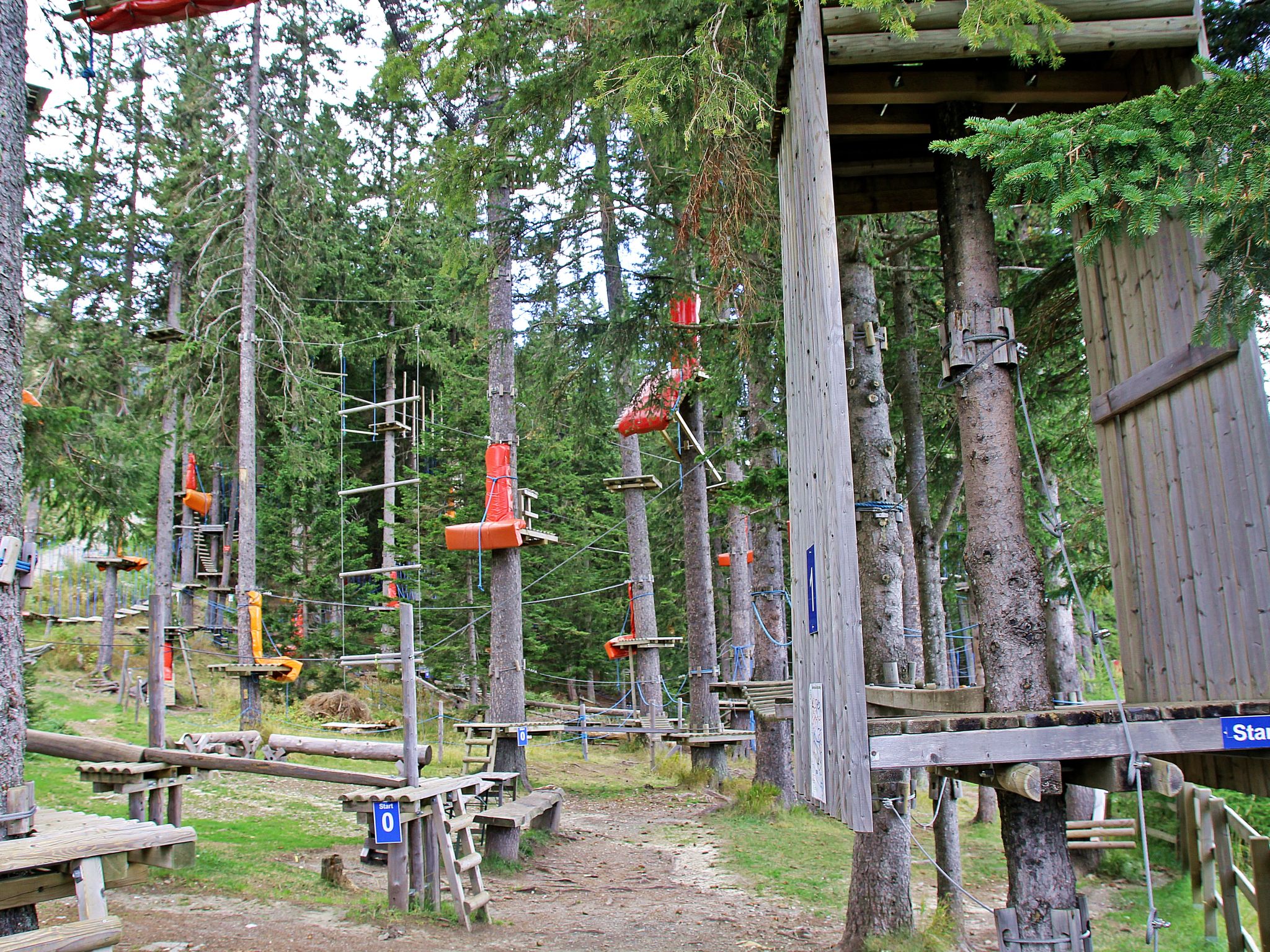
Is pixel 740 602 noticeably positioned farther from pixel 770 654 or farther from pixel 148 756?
pixel 148 756

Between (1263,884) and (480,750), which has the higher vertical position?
(1263,884)

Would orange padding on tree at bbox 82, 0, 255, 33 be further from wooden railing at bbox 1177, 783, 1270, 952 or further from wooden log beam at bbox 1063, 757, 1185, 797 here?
wooden railing at bbox 1177, 783, 1270, 952

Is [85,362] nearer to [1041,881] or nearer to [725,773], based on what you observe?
[725,773]

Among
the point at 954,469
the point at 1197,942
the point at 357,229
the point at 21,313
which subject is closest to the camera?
the point at 21,313

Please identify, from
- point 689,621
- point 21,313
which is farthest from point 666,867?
point 21,313

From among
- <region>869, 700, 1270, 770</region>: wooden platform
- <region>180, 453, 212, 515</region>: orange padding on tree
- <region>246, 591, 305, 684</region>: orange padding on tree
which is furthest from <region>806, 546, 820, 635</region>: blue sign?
<region>180, 453, 212, 515</region>: orange padding on tree

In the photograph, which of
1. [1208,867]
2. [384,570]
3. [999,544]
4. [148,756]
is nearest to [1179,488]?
[999,544]

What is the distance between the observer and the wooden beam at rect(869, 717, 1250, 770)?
3.73m

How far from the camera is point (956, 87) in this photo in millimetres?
5000

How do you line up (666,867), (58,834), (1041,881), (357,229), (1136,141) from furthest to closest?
(357,229)
(666,867)
(58,834)
(1041,881)
(1136,141)

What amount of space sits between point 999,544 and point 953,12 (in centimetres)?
270

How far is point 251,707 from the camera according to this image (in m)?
16.8

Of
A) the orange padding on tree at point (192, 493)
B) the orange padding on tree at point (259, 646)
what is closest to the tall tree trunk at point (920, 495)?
the orange padding on tree at point (259, 646)

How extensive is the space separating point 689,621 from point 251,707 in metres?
8.32
